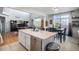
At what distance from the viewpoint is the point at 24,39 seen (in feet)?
5.61

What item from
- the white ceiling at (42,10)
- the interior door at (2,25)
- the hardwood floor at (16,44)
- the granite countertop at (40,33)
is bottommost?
the hardwood floor at (16,44)

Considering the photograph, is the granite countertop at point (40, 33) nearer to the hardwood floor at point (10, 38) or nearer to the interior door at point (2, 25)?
the hardwood floor at point (10, 38)

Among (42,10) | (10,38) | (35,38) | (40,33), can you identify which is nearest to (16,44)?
(10,38)

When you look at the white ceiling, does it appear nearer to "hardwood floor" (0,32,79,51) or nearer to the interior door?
the interior door

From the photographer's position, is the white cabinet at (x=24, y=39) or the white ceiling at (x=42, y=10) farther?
the white cabinet at (x=24, y=39)

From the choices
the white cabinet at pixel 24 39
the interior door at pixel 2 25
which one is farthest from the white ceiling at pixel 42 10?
the white cabinet at pixel 24 39

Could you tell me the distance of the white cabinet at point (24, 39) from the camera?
5.41 feet

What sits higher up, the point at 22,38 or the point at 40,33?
the point at 40,33

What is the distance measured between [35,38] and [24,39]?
0.26 metres

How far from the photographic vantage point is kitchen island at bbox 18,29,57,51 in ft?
5.06

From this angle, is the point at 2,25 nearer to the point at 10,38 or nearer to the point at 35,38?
the point at 10,38
